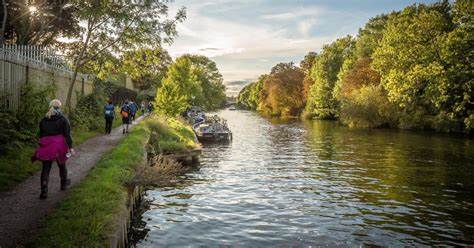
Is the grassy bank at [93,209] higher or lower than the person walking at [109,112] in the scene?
lower

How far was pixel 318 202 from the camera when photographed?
46.6ft

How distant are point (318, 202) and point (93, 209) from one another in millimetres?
8203

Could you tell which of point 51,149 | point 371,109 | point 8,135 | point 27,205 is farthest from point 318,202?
point 371,109

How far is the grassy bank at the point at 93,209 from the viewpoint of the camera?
7.02m

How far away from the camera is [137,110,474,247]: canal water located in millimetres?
10375

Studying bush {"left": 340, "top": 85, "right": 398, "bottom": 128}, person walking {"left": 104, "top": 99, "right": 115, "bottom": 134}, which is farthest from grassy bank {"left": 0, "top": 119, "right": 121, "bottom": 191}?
bush {"left": 340, "top": 85, "right": 398, "bottom": 128}

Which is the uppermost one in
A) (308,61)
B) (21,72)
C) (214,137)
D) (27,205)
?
(308,61)

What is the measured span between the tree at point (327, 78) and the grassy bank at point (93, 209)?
5954 centimetres

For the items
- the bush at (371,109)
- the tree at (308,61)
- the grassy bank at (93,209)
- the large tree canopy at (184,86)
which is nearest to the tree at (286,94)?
the tree at (308,61)

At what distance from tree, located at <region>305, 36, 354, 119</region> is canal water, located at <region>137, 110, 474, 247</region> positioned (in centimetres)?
4577

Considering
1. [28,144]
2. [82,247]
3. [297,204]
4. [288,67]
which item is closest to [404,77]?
[297,204]

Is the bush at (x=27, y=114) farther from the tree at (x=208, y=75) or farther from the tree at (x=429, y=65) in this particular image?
the tree at (x=208, y=75)

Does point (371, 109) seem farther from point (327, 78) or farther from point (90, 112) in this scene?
point (90, 112)

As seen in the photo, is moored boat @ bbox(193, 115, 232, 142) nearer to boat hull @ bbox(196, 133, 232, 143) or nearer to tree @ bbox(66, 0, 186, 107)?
boat hull @ bbox(196, 133, 232, 143)
